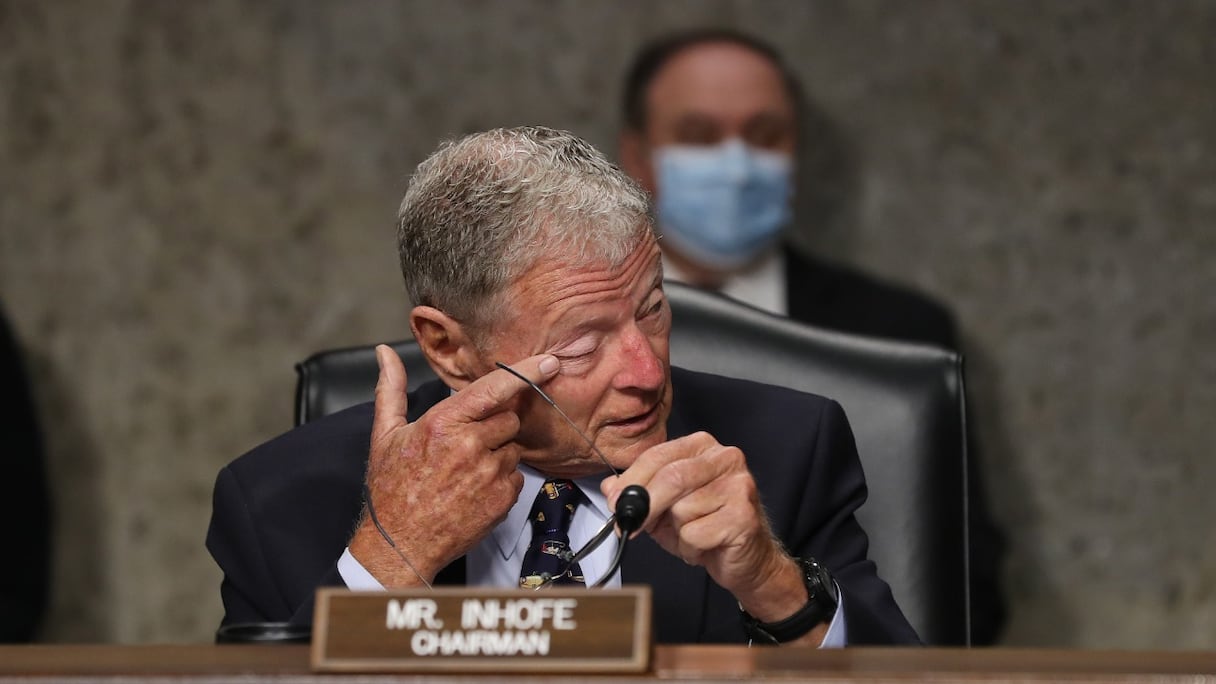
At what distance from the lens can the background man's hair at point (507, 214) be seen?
1.49 metres

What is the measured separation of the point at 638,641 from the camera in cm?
100

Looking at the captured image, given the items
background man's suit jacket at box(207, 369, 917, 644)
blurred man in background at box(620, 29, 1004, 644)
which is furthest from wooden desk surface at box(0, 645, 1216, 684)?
blurred man in background at box(620, 29, 1004, 644)

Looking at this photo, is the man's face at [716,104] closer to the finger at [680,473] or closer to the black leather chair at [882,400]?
the black leather chair at [882,400]

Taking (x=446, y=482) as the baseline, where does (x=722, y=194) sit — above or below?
above

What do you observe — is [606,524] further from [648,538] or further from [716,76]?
[716,76]

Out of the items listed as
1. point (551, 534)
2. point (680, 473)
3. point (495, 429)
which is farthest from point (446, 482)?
point (680, 473)

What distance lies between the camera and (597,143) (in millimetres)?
3027

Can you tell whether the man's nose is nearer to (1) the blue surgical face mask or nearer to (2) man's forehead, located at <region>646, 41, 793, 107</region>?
(1) the blue surgical face mask

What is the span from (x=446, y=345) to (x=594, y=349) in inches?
7.6

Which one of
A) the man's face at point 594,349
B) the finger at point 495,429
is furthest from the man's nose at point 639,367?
the finger at point 495,429

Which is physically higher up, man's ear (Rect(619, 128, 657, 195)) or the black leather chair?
man's ear (Rect(619, 128, 657, 195))

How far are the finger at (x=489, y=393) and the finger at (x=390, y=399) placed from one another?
0.08 meters

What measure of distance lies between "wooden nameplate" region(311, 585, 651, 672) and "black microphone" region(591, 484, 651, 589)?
15 centimetres

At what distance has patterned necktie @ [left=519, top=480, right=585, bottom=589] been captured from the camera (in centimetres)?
150
